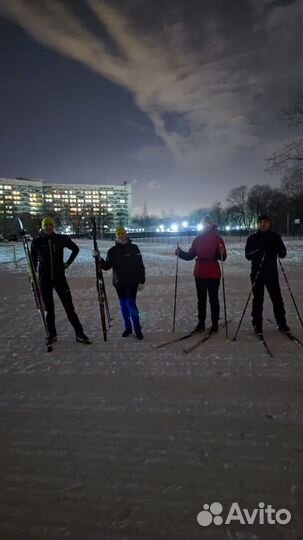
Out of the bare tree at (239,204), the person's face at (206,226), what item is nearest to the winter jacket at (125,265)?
the person's face at (206,226)

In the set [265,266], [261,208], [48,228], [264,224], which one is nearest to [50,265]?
[48,228]

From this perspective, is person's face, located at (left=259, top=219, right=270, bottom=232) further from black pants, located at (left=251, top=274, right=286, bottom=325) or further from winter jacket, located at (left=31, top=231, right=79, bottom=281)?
winter jacket, located at (left=31, top=231, right=79, bottom=281)

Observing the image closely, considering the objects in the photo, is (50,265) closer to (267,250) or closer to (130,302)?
(130,302)

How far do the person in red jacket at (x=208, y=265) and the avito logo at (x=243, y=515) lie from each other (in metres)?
4.06

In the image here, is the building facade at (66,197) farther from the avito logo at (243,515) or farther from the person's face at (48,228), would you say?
the avito logo at (243,515)

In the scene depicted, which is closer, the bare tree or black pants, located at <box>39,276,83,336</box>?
black pants, located at <box>39,276,83,336</box>

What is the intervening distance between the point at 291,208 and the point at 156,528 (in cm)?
9004

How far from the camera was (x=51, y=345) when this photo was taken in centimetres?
576

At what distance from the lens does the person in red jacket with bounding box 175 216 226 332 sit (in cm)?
618

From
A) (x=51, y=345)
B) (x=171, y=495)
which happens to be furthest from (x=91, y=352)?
(x=171, y=495)

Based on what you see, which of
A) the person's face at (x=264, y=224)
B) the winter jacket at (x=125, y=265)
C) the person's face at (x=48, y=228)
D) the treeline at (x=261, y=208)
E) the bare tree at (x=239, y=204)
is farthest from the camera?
the bare tree at (x=239, y=204)

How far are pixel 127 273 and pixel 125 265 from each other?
0.15 m

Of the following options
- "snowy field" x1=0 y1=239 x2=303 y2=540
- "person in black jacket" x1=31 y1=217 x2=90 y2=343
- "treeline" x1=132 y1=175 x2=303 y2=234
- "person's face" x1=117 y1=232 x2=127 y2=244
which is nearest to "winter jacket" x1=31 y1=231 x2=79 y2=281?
"person in black jacket" x1=31 y1=217 x2=90 y2=343

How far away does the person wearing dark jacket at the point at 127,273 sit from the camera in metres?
6.04
